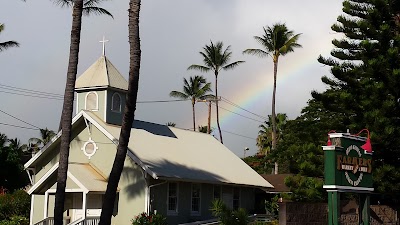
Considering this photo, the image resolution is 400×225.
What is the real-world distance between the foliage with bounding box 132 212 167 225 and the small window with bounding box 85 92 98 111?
6386 millimetres

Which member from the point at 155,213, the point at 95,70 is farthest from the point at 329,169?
the point at 95,70

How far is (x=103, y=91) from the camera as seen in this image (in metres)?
31.5

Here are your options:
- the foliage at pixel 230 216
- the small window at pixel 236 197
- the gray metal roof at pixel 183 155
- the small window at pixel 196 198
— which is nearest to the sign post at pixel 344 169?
the foliage at pixel 230 216

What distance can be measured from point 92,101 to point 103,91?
80 cm

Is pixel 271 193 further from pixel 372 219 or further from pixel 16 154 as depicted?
pixel 16 154

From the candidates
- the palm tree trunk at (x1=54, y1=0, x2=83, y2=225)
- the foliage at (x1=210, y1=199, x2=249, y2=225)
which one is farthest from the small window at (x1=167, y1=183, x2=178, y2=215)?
the foliage at (x1=210, y1=199, x2=249, y2=225)

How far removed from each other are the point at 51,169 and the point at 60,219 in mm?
8528

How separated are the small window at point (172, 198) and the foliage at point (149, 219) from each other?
7.32 feet

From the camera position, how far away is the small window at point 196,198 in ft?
105

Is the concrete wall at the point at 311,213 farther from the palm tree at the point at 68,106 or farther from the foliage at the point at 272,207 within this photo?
the foliage at the point at 272,207

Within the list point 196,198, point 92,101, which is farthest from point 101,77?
point 196,198

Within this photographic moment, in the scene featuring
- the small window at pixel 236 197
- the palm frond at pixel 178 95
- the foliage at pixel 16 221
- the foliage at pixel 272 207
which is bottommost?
the foliage at pixel 16 221

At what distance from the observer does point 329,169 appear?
57.3 ft

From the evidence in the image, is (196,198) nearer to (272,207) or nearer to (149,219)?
(149,219)
